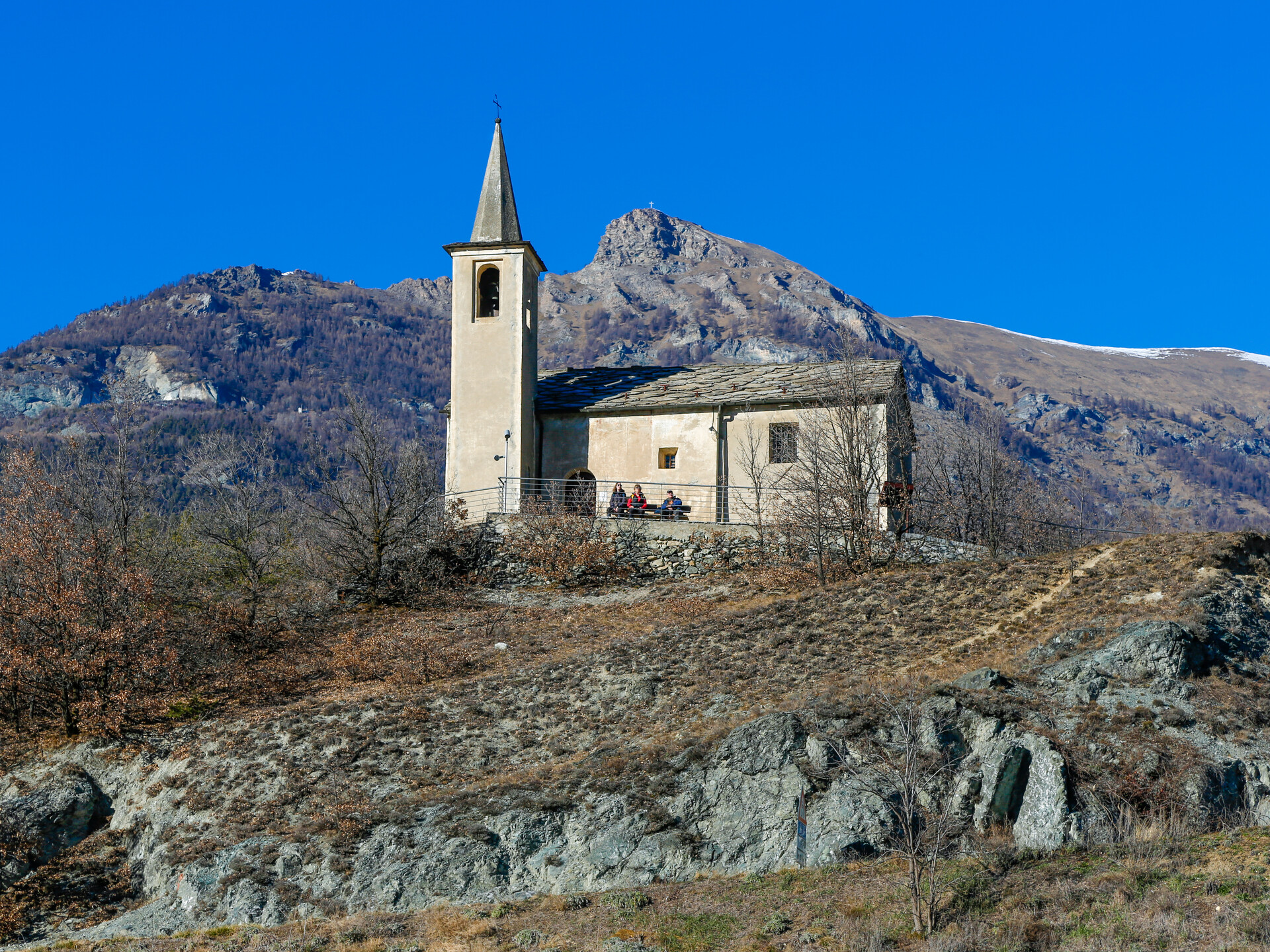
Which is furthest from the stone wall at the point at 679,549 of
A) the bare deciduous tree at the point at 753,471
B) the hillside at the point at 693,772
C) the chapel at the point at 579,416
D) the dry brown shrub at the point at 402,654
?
the hillside at the point at 693,772

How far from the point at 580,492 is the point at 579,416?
272cm

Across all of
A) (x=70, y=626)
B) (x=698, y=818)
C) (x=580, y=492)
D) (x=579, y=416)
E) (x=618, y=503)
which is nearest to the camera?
(x=698, y=818)

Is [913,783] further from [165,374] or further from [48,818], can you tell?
[165,374]

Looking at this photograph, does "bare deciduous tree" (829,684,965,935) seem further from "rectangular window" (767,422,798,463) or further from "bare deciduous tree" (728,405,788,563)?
"rectangular window" (767,422,798,463)

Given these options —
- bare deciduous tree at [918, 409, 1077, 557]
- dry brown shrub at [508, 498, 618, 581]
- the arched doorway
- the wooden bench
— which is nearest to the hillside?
dry brown shrub at [508, 498, 618, 581]

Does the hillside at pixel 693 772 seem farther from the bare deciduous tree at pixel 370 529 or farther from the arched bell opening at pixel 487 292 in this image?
the arched bell opening at pixel 487 292

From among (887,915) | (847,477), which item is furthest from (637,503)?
(887,915)

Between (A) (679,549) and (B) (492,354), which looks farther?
(B) (492,354)

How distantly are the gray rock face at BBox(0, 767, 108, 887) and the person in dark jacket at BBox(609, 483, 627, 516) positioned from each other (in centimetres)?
1713

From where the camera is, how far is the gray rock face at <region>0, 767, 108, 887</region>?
685 inches

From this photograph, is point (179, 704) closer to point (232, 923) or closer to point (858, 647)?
point (232, 923)

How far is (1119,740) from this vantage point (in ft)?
49.0

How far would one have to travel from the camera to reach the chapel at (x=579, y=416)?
107 feet

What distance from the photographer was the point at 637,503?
3228 centimetres
